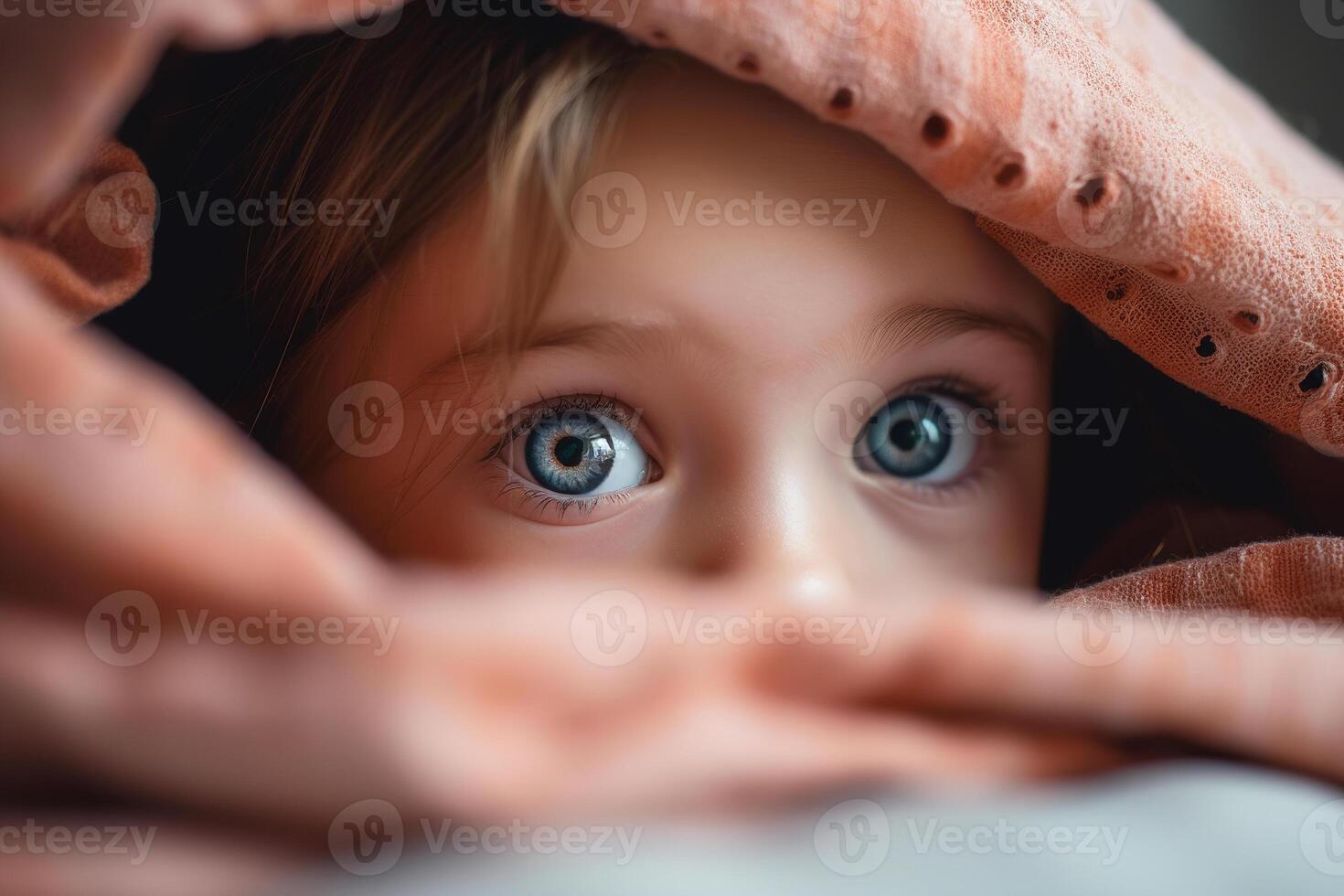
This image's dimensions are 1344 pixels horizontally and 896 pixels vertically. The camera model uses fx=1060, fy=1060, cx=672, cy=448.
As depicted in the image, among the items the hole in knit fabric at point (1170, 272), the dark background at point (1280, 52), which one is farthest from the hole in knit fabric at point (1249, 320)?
the dark background at point (1280, 52)

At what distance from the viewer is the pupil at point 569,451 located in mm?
647

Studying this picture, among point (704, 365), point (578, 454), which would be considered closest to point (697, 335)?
point (704, 365)

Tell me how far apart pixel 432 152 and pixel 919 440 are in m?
0.36

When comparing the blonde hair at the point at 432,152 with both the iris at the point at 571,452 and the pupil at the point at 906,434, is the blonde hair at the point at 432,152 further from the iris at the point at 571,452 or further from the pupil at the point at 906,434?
the pupil at the point at 906,434

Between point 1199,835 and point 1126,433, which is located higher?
point 1126,433

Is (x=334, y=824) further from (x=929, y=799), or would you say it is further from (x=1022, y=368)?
(x=1022, y=368)

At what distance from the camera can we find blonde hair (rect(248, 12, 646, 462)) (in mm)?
581

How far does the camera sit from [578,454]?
25.5 inches

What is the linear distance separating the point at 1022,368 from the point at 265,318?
495 mm

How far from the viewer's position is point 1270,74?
49.4 inches

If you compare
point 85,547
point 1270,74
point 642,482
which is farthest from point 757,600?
point 1270,74

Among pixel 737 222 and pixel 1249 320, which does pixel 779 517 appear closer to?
pixel 737 222

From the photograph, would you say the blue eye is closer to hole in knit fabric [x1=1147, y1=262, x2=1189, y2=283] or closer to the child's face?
the child's face

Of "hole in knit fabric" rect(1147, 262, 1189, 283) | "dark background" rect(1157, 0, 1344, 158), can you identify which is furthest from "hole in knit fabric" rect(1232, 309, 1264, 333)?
"dark background" rect(1157, 0, 1344, 158)
